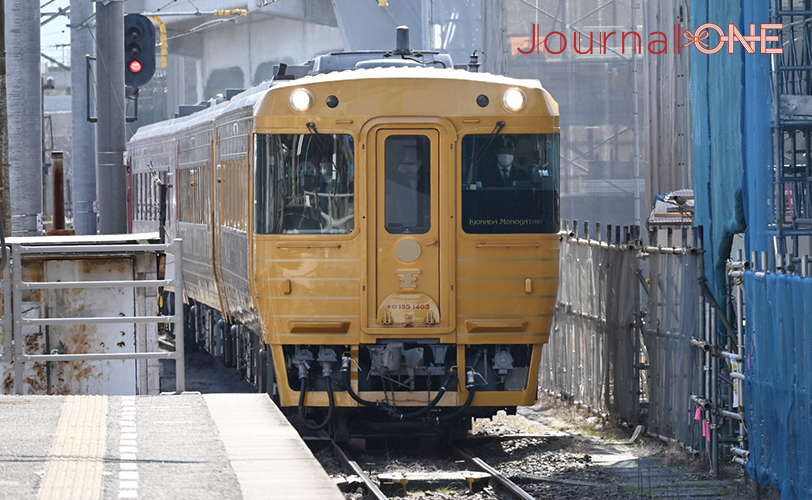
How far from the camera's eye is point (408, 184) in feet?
35.4

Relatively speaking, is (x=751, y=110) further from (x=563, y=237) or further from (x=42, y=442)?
(x=42, y=442)

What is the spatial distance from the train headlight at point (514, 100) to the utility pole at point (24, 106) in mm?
8910

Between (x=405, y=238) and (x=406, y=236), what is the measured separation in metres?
0.02

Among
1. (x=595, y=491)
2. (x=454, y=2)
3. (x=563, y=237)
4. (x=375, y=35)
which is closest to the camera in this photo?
(x=595, y=491)

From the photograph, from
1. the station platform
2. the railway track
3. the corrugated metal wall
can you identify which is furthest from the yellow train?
the corrugated metal wall

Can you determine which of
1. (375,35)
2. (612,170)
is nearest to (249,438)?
(612,170)

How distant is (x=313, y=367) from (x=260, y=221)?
49.3 inches

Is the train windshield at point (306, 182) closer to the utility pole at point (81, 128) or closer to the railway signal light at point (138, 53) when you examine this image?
the railway signal light at point (138, 53)

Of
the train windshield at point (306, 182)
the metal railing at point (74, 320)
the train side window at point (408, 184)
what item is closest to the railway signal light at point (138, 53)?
the train windshield at point (306, 182)

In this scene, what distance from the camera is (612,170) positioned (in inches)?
917

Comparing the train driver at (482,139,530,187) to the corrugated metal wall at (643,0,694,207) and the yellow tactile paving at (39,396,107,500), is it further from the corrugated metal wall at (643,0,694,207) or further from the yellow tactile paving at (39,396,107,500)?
the corrugated metal wall at (643,0,694,207)

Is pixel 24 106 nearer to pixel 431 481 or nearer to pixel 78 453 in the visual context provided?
pixel 431 481

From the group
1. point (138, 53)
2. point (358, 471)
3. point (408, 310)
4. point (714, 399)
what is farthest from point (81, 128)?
point (714, 399)

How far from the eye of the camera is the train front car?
1070cm
